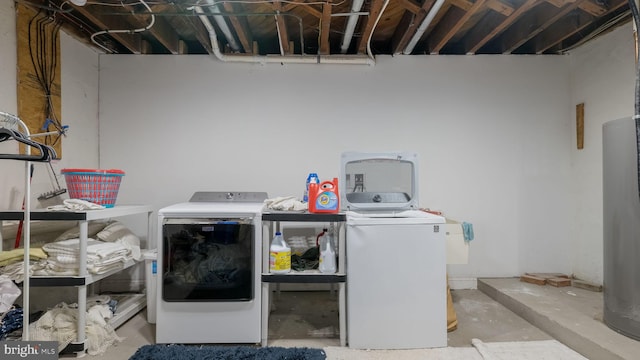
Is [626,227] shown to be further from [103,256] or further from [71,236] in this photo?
[71,236]

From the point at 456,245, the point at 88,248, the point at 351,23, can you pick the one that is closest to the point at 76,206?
the point at 88,248

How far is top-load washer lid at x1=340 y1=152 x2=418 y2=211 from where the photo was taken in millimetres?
2270

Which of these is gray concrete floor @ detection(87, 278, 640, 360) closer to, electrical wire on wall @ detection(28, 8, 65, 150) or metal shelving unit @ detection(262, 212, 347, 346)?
metal shelving unit @ detection(262, 212, 347, 346)

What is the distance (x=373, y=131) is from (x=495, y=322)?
197 centimetres

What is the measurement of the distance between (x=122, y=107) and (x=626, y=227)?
424 cm

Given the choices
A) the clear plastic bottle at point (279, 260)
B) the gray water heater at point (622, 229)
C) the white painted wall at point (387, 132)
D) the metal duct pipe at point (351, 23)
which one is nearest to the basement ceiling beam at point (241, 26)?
the white painted wall at point (387, 132)

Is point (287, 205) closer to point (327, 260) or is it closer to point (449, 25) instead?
point (327, 260)

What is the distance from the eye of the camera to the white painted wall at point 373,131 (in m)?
3.19

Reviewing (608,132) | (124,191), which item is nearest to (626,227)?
(608,132)

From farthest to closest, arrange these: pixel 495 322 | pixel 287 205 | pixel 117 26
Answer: pixel 117 26 < pixel 495 322 < pixel 287 205

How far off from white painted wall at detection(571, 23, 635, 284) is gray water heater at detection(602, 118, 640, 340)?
0.92 metres

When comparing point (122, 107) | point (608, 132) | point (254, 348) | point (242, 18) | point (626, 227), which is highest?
point (242, 18)

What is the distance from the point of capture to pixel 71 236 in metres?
2.28

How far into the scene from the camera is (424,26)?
2627mm
